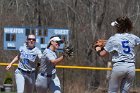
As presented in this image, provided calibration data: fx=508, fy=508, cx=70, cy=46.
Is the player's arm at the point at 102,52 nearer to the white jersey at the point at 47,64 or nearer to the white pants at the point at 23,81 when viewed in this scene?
the white jersey at the point at 47,64

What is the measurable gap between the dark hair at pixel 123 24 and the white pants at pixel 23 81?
3.67 meters

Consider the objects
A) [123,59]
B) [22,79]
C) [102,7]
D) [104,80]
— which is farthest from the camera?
[102,7]

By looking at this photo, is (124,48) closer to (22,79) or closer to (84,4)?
(22,79)

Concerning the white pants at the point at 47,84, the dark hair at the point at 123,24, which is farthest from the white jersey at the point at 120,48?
the white pants at the point at 47,84

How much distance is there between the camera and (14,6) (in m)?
29.5

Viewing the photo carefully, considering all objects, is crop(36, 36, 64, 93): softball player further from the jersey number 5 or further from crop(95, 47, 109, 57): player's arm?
the jersey number 5

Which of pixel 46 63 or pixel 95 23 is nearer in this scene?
pixel 46 63

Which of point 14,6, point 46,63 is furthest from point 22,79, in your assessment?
point 14,6

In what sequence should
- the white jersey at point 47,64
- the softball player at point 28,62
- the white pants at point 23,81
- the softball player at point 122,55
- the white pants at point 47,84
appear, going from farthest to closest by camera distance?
the softball player at point 28,62 < the white pants at point 23,81 < the white pants at point 47,84 < the white jersey at point 47,64 < the softball player at point 122,55

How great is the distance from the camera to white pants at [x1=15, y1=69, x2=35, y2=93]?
1198 cm

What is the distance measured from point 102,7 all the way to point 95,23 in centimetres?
96

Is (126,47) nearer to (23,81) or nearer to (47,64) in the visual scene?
(47,64)

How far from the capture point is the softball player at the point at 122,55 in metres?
8.91

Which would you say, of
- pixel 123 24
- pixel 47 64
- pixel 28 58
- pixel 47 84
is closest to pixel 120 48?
pixel 123 24
